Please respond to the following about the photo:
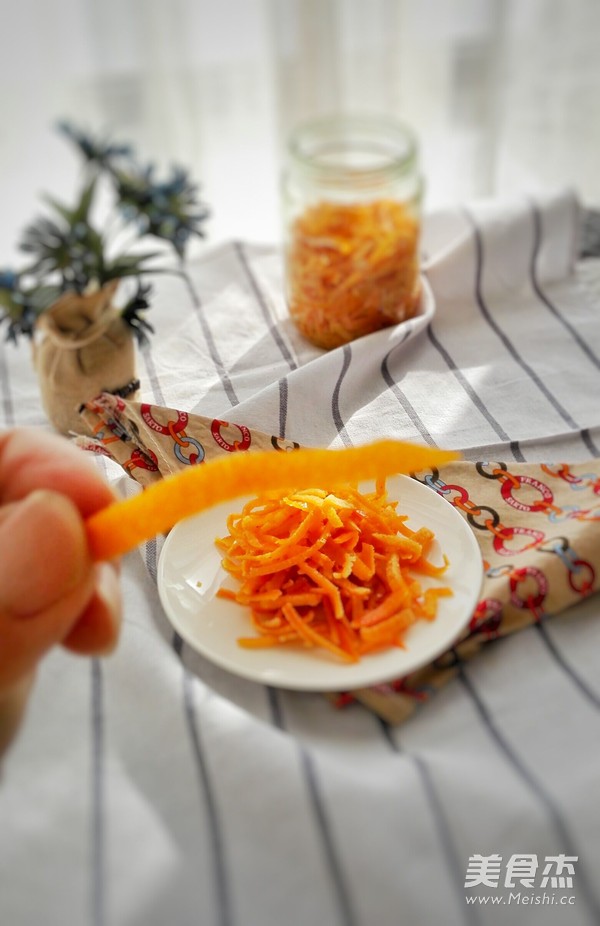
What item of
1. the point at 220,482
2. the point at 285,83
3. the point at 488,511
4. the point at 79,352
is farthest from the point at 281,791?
the point at 285,83

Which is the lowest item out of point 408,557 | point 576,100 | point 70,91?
point 408,557

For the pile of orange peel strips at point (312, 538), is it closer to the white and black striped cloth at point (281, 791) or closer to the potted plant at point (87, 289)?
the white and black striped cloth at point (281, 791)

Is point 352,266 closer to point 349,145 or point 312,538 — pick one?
point 349,145

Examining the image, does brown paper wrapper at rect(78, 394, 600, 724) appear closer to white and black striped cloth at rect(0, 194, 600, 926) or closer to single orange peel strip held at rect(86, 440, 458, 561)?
white and black striped cloth at rect(0, 194, 600, 926)

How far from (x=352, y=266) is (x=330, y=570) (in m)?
0.46

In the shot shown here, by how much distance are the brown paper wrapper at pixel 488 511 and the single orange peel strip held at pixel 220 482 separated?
6.5 inches

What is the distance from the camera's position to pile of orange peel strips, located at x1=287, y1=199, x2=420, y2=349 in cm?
107

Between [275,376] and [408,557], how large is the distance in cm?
40

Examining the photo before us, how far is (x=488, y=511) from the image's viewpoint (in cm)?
86

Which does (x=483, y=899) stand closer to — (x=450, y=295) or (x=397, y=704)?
(x=397, y=704)

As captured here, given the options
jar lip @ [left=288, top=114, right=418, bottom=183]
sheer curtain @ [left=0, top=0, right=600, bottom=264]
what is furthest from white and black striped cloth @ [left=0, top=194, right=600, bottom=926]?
sheer curtain @ [left=0, top=0, right=600, bottom=264]

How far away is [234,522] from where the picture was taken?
82 centimetres

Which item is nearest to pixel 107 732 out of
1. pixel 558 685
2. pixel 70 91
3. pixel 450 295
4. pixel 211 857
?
pixel 211 857

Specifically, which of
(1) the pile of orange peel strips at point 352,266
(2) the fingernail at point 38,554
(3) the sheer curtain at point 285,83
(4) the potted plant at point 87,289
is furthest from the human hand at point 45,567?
(3) the sheer curtain at point 285,83
